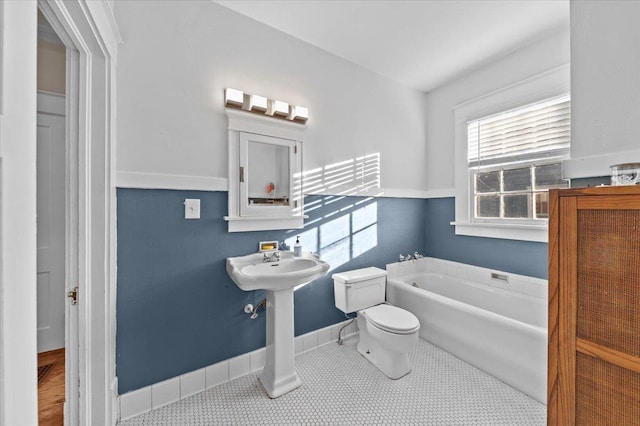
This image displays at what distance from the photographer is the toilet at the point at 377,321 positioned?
5.98 ft

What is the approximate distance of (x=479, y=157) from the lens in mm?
2660

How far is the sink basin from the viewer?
60.2 inches

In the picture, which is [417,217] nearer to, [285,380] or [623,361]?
[285,380]

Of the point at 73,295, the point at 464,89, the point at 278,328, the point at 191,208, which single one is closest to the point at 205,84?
the point at 191,208

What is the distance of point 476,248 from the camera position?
2.64m

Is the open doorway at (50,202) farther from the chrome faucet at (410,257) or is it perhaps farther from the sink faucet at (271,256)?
the chrome faucet at (410,257)

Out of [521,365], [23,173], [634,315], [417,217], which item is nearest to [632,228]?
[634,315]

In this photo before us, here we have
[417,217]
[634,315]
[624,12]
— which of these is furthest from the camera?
[417,217]

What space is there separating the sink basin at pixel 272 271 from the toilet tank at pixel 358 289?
0.41m

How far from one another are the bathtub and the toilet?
28 cm

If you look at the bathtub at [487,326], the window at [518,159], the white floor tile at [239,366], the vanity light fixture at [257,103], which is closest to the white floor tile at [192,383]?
the white floor tile at [239,366]

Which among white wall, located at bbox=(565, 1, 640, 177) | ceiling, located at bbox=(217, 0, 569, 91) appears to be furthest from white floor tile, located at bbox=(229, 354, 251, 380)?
ceiling, located at bbox=(217, 0, 569, 91)

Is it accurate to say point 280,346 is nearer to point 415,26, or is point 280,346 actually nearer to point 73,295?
point 73,295

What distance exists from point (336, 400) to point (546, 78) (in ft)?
9.56
